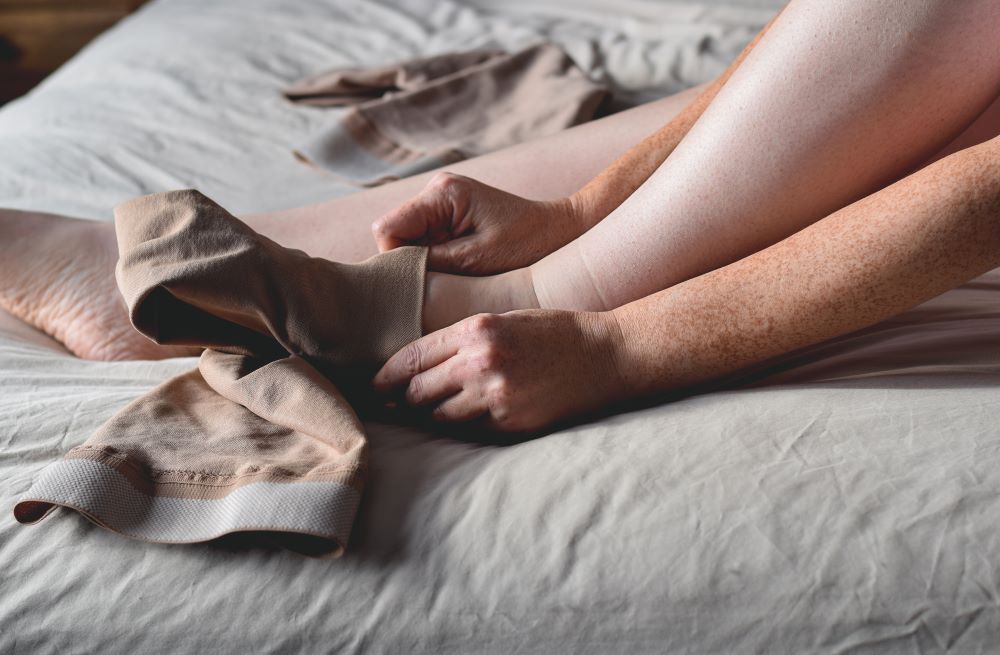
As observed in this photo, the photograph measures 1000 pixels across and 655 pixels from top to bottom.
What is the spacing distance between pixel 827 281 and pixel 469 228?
1.02 ft

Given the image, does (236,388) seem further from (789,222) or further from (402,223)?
(789,222)

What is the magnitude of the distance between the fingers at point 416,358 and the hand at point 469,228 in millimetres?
130

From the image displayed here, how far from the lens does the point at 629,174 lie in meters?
0.81

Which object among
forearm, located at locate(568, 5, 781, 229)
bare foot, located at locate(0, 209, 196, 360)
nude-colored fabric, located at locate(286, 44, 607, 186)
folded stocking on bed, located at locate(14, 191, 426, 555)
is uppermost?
forearm, located at locate(568, 5, 781, 229)

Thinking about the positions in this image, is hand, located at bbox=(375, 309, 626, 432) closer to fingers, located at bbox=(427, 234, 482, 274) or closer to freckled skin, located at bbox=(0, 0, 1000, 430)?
freckled skin, located at bbox=(0, 0, 1000, 430)

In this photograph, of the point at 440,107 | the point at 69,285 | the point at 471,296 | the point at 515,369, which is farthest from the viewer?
the point at 440,107

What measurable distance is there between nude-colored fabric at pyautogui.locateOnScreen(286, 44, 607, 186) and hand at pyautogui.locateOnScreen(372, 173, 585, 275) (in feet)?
1.32

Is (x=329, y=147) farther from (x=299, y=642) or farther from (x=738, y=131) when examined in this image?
(x=299, y=642)

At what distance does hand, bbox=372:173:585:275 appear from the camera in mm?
764

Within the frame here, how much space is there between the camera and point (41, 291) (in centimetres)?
88

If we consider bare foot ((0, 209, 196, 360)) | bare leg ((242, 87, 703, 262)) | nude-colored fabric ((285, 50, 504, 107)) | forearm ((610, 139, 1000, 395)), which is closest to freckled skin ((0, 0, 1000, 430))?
forearm ((610, 139, 1000, 395))

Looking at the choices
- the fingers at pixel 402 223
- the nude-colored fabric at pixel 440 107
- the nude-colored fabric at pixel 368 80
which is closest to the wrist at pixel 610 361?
the fingers at pixel 402 223

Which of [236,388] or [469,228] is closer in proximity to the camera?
[236,388]

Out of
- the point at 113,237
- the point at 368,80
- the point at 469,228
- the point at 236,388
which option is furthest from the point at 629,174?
the point at 368,80
